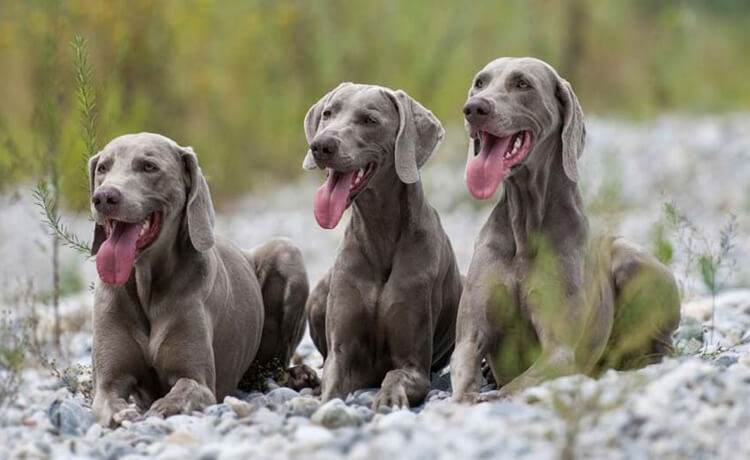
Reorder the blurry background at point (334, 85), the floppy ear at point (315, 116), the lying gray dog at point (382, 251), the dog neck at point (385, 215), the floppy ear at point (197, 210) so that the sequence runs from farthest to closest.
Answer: the blurry background at point (334, 85) < the floppy ear at point (315, 116) < the dog neck at point (385, 215) < the lying gray dog at point (382, 251) < the floppy ear at point (197, 210)

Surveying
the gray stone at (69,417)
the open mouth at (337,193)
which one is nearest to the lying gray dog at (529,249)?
the open mouth at (337,193)

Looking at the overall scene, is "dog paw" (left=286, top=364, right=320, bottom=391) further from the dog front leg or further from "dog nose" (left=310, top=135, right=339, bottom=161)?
"dog nose" (left=310, top=135, right=339, bottom=161)

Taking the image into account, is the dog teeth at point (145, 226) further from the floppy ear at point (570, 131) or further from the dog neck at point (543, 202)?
the floppy ear at point (570, 131)

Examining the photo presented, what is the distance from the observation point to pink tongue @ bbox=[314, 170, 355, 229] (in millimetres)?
5492

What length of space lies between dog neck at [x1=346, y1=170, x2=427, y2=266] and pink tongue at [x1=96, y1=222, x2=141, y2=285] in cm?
106

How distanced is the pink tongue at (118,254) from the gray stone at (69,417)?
1.79ft

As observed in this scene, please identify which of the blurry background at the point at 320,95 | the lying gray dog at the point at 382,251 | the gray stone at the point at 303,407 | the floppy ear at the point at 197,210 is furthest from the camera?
the blurry background at the point at 320,95

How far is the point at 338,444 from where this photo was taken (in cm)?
405

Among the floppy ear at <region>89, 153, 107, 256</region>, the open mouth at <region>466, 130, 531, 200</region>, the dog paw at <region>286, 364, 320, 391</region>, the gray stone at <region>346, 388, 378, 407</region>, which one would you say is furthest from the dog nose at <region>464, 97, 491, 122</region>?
the dog paw at <region>286, 364, 320, 391</region>

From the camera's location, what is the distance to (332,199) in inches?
219

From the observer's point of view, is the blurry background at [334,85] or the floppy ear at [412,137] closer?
the floppy ear at [412,137]

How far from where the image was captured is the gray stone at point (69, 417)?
511cm

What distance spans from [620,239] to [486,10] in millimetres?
13654

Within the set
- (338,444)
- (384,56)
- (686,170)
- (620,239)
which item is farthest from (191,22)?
(338,444)
